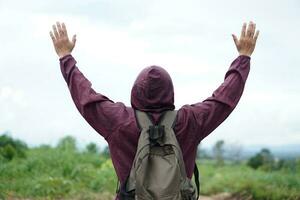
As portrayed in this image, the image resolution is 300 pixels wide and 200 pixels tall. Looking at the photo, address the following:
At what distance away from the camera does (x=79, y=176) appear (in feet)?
34.3

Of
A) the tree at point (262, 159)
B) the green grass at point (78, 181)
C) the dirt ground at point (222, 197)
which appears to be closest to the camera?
the green grass at point (78, 181)

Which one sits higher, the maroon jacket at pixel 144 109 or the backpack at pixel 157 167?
the maroon jacket at pixel 144 109

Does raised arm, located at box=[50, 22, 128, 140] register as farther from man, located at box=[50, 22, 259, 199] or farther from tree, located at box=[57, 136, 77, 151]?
tree, located at box=[57, 136, 77, 151]

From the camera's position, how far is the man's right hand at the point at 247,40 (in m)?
3.57

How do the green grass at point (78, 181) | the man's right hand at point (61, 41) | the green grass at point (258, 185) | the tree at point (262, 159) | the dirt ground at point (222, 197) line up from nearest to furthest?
1. the man's right hand at point (61, 41)
2. the green grass at point (78, 181)
3. the green grass at point (258, 185)
4. the dirt ground at point (222, 197)
5. the tree at point (262, 159)

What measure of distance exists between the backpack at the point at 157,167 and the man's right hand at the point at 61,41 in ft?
2.07

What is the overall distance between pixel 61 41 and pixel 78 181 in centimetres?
681

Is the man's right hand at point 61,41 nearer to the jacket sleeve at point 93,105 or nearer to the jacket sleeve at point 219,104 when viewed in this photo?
the jacket sleeve at point 93,105

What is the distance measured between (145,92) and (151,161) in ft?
1.17

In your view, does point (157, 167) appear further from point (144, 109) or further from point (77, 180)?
point (77, 180)

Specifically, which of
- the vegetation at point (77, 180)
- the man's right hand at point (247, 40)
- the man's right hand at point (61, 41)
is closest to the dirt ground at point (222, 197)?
the vegetation at point (77, 180)

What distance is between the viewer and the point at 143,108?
3.24 metres

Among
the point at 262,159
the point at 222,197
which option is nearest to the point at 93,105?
the point at 222,197

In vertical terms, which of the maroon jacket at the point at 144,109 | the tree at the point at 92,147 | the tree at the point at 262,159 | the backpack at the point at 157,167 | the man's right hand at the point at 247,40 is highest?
the man's right hand at the point at 247,40
